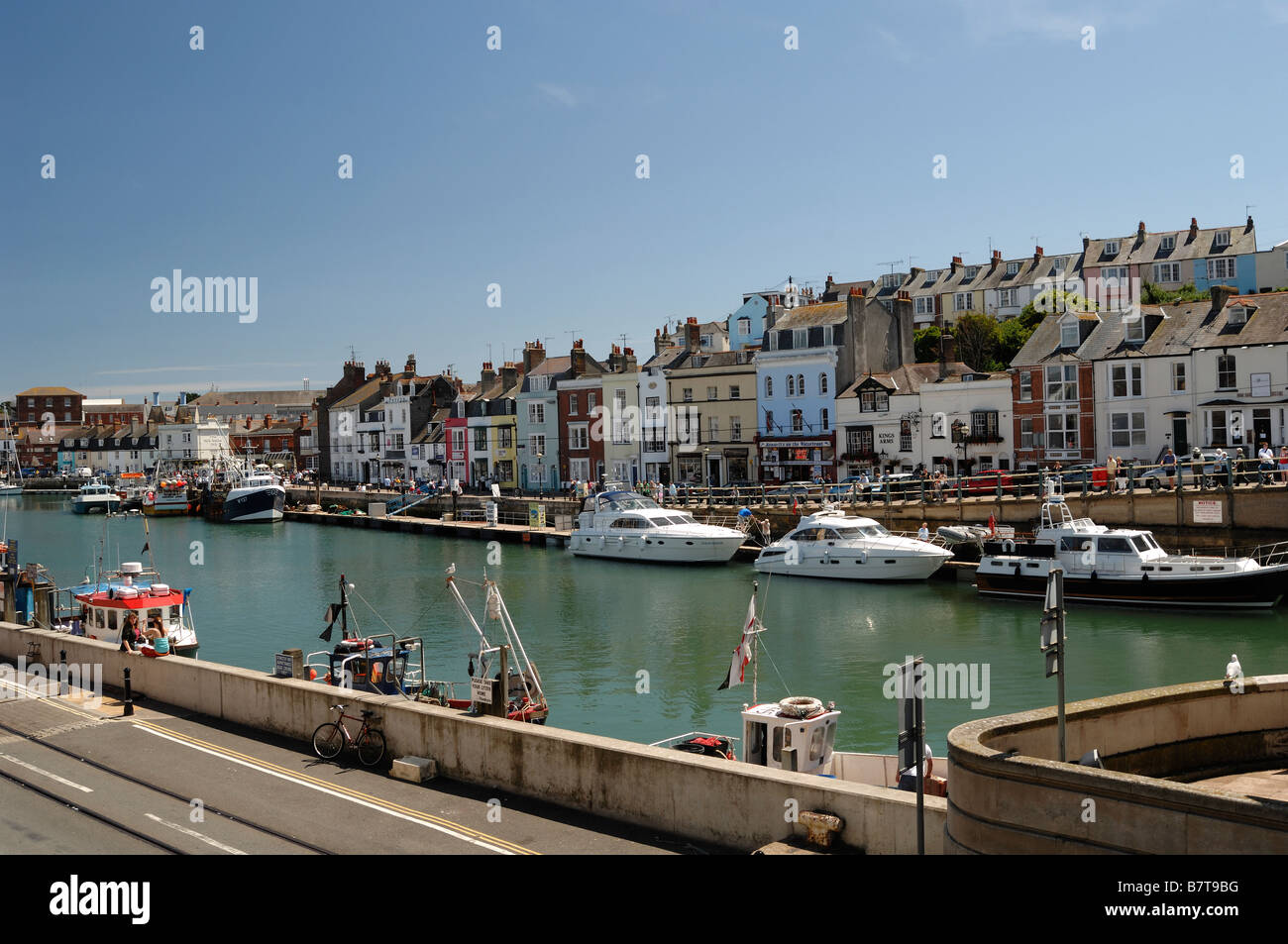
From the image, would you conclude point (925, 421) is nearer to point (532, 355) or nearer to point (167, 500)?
point (532, 355)

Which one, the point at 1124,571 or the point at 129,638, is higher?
the point at 129,638

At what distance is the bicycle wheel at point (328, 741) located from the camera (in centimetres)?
1669

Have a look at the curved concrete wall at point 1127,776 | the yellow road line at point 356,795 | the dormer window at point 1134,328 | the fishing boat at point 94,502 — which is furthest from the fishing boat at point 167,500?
the curved concrete wall at point 1127,776

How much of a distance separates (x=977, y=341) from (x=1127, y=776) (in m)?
77.4

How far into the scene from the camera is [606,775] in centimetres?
Result: 1391

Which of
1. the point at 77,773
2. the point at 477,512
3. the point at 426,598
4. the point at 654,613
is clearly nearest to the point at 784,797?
the point at 77,773

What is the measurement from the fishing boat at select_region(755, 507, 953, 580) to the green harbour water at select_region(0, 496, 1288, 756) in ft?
2.33

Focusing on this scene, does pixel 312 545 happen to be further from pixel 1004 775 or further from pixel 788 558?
pixel 1004 775

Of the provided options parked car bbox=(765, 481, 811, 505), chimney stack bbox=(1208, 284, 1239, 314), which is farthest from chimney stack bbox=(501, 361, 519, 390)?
chimney stack bbox=(1208, 284, 1239, 314)

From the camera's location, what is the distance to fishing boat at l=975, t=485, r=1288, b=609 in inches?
1449

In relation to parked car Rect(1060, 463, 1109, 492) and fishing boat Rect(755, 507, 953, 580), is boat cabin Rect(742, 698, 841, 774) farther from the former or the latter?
parked car Rect(1060, 463, 1109, 492)

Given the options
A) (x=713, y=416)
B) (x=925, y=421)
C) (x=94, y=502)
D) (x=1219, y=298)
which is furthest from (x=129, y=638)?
(x=94, y=502)

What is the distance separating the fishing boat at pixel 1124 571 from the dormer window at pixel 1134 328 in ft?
48.8
